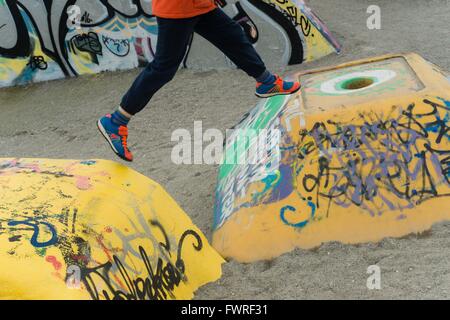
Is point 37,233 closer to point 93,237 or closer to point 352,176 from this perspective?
point 93,237

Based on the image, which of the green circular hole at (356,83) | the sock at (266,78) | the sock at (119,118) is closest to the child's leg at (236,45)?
the sock at (266,78)

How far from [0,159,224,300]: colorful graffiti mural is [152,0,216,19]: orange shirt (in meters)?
1.12

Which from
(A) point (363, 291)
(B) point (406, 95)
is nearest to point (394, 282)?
(A) point (363, 291)

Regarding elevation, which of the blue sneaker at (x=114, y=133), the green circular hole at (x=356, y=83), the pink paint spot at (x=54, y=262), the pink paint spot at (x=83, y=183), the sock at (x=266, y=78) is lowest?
the pink paint spot at (x=54, y=262)

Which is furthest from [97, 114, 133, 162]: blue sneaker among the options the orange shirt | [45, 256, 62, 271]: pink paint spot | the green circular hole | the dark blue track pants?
the green circular hole

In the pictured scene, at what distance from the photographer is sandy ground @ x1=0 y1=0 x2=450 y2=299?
3803 mm

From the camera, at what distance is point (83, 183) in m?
3.64

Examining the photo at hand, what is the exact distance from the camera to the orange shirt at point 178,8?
345 centimetres

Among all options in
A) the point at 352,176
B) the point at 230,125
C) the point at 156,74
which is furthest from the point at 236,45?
the point at 230,125

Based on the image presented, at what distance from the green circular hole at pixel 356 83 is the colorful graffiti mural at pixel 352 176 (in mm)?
366

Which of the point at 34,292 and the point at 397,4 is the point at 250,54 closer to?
the point at 34,292

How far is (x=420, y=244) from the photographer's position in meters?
4.00

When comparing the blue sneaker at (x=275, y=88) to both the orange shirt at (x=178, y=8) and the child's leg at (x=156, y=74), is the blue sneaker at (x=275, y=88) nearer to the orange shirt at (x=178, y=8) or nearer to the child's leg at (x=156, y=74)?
the child's leg at (x=156, y=74)

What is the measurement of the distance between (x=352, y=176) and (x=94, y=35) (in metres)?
6.22
